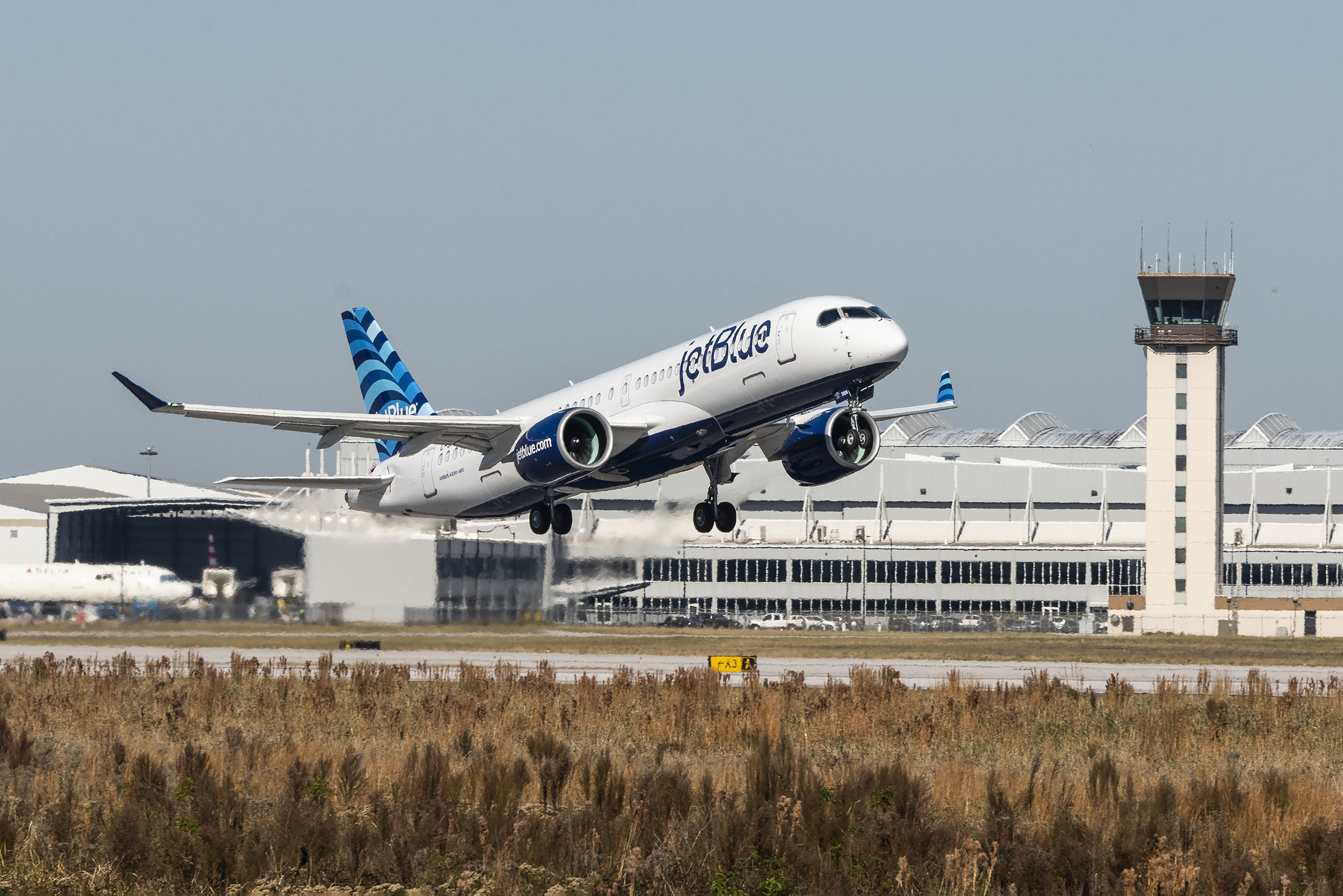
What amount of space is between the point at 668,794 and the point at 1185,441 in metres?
98.6

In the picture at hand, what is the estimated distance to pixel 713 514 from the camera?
47.3 meters

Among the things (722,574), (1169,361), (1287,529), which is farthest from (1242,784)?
(1287,529)

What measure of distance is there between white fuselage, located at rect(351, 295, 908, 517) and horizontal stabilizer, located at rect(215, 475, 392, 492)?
421 centimetres

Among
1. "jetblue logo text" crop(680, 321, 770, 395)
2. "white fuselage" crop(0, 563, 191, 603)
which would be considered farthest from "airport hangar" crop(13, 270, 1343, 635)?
"jetblue logo text" crop(680, 321, 770, 395)

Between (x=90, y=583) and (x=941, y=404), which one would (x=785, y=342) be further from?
(x=90, y=583)

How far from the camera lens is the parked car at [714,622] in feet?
310

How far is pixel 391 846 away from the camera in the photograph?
53.8 ft

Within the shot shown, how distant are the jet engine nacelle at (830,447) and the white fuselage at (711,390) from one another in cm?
209

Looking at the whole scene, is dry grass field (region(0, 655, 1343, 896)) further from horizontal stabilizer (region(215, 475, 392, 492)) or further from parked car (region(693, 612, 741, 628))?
parked car (region(693, 612, 741, 628))

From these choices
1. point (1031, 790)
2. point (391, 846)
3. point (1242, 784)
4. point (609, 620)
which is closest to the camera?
point (391, 846)

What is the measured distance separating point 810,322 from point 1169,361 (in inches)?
3164

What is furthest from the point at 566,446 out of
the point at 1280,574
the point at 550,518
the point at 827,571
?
the point at 1280,574

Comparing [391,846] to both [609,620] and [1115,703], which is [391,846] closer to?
[1115,703]

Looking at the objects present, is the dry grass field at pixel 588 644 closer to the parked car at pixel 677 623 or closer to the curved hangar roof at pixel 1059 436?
the parked car at pixel 677 623
